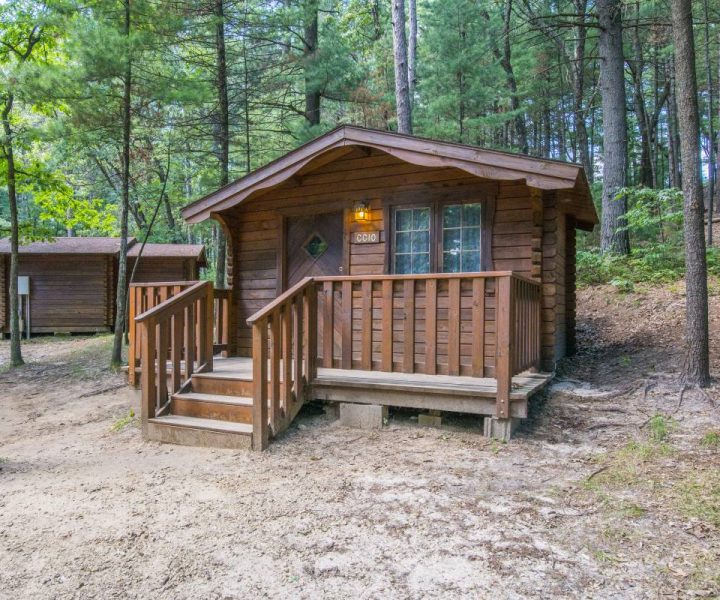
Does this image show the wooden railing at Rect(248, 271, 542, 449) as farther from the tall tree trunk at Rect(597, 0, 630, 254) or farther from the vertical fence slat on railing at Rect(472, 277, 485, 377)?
the tall tree trunk at Rect(597, 0, 630, 254)

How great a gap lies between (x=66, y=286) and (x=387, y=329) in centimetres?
1430

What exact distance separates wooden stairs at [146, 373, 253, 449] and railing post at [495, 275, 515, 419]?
2081 millimetres

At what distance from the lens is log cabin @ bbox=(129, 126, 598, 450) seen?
421cm

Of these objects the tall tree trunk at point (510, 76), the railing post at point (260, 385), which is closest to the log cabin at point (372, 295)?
the railing post at point (260, 385)

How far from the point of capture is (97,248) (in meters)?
15.4

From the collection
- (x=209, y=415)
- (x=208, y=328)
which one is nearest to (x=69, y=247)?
(x=208, y=328)

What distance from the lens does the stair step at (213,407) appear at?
440 cm

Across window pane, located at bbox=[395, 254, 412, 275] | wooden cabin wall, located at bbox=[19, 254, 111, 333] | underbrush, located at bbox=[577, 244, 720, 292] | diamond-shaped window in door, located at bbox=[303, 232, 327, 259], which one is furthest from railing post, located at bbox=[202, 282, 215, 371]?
wooden cabin wall, located at bbox=[19, 254, 111, 333]

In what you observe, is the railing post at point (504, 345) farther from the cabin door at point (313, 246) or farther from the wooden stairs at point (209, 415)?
the cabin door at point (313, 246)

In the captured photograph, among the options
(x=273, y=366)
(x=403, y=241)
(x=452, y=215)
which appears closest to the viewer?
(x=273, y=366)

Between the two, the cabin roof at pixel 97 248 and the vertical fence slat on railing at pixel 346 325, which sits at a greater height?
the cabin roof at pixel 97 248

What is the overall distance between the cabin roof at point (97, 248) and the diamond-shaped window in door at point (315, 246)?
9359mm

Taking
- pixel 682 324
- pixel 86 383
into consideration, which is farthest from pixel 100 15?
pixel 682 324

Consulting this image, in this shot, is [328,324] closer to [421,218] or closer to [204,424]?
[204,424]
